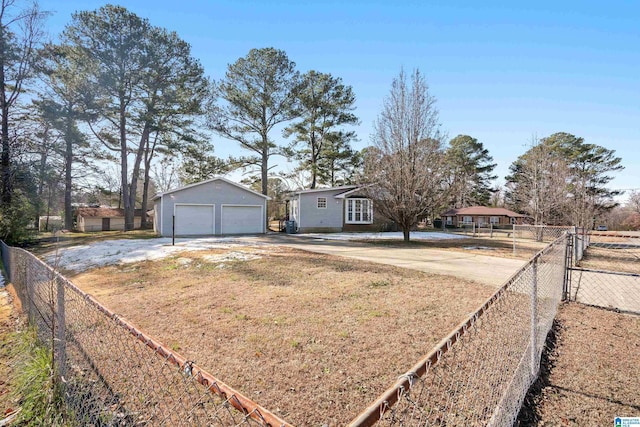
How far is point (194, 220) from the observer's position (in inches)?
757

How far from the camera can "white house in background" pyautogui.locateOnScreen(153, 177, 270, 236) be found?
1877cm

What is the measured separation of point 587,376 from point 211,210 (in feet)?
63.9

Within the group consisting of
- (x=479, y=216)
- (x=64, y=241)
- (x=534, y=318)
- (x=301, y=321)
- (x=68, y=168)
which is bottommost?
(x=64, y=241)

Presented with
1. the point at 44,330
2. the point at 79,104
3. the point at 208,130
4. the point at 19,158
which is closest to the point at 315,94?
the point at 208,130

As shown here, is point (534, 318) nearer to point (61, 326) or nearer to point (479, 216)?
point (61, 326)

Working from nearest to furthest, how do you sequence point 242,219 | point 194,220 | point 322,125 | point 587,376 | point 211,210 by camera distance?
point 587,376 < point 194,220 < point 211,210 < point 242,219 < point 322,125

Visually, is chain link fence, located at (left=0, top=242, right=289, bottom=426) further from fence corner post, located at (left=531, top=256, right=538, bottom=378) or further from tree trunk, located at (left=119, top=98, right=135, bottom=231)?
tree trunk, located at (left=119, top=98, right=135, bottom=231)

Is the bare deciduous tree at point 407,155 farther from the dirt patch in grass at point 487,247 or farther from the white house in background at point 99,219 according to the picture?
the white house in background at point 99,219

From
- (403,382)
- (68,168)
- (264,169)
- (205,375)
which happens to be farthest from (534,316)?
(68,168)

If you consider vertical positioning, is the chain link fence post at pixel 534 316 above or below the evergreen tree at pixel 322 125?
below

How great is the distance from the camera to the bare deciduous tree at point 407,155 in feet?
48.1

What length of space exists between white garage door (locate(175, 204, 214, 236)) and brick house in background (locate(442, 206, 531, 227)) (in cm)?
2718

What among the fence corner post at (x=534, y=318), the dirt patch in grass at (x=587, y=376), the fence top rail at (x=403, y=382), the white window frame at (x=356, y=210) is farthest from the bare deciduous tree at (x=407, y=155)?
the fence top rail at (x=403, y=382)

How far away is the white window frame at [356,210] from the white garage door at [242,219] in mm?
6666
